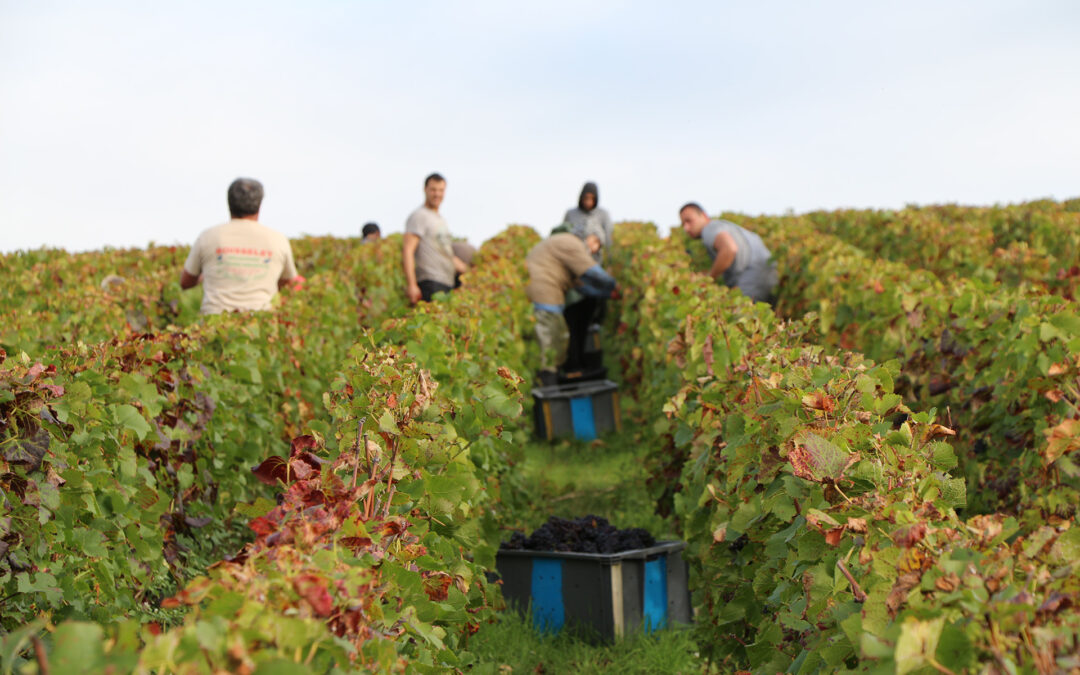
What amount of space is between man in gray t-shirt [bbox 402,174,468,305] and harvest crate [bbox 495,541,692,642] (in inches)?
206

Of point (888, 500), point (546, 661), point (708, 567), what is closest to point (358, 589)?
point (888, 500)

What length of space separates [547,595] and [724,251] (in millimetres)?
5220

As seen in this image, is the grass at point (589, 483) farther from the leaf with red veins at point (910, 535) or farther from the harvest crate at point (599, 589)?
the leaf with red veins at point (910, 535)

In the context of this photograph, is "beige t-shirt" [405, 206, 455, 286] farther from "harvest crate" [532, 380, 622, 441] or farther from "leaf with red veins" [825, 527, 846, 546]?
"leaf with red veins" [825, 527, 846, 546]

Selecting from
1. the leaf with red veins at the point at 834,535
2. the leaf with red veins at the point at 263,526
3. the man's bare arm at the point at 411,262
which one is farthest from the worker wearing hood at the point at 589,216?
the leaf with red veins at the point at 263,526

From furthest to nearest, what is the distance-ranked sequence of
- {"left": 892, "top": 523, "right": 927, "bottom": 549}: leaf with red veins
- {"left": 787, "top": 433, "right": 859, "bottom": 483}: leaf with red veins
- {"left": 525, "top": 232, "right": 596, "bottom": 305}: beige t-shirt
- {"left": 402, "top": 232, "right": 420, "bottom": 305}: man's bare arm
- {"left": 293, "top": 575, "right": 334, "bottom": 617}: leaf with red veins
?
{"left": 525, "top": 232, "right": 596, "bottom": 305}: beige t-shirt → {"left": 402, "top": 232, "right": 420, "bottom": 305}: man's bare arm → {"left": 787, "top": 433, "right": 859, "bottom": 483}: leaf with red veins → {"left": 892, "top": 523, "right": 927, "bottom": 549}: leaf with red veins → {"left": 293, "top": 575, "right": 334, "bottom": 617}: leaf with red veins

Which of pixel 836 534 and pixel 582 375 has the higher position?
pixel 836 534

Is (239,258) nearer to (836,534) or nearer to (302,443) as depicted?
(302,443)

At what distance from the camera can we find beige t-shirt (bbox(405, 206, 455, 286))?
32.7ft

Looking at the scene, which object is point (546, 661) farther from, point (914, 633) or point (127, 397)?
point (914, 633)

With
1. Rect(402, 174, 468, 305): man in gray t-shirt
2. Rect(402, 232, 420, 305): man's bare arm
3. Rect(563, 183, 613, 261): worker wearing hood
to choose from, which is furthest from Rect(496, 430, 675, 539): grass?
Rect(563, 183, 613, 261): worker wearing hood

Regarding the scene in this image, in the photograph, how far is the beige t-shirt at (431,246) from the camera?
995cm

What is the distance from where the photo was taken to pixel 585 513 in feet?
23.6

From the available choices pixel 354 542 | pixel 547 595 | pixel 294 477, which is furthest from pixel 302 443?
pixel 547 595
